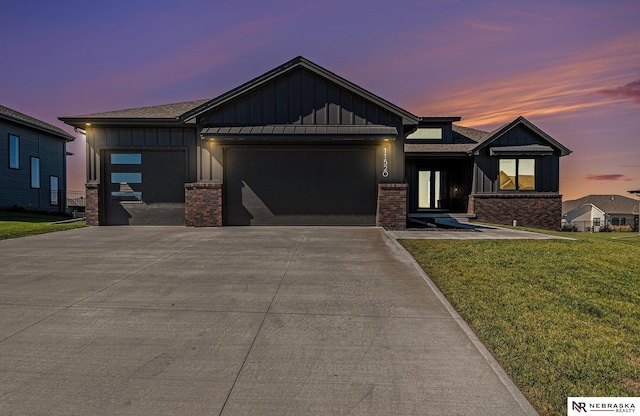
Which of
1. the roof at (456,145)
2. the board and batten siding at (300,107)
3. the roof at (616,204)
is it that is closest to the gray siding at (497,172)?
the roof at (456,145)

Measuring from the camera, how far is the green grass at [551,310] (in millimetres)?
3127

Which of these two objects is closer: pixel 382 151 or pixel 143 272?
pixel 143 272

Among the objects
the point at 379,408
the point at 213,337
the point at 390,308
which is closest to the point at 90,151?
the point at 213,337

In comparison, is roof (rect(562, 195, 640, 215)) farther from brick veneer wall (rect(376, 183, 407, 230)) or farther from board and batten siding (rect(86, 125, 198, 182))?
board and batten siding (rect(86, 125, 198, 182))

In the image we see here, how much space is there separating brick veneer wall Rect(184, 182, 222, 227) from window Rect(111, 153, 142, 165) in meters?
2.56

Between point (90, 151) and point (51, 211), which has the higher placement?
point (90, 151)

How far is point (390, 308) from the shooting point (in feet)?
15.7

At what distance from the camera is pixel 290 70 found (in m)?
12.8

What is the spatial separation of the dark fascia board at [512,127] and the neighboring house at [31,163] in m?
28.8

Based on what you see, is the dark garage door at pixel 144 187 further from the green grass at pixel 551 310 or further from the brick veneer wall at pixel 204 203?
the green grass at pixel 551 310

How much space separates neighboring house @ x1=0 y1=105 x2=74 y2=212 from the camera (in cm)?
2180

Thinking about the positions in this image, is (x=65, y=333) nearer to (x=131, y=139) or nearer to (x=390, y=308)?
(x=390, y=308)

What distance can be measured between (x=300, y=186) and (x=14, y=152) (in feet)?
72.0

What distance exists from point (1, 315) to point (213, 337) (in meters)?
3.05
